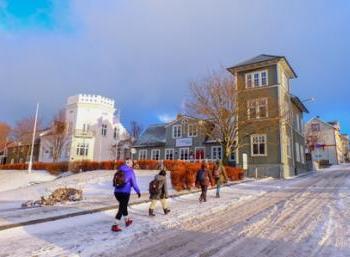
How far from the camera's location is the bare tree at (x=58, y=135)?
159 feet

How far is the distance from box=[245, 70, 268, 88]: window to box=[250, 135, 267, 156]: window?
18.3ft

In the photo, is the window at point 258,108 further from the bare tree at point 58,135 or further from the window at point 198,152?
the bare tree at point 58,135

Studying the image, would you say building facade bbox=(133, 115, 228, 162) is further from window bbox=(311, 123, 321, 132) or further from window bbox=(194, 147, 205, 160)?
window bbox=(311, 123, 321, 132)

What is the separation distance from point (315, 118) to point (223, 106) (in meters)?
54.4

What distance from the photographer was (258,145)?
3331 cm

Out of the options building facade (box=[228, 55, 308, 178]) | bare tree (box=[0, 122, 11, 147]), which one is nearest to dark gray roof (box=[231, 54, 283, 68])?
building facade (box=[228, 55, 308, 178])

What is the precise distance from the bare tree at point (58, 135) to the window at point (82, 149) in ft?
7.53

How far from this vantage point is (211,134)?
3175 cm

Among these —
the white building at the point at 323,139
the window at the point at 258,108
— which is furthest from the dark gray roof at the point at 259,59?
the white building at the point at 323,139

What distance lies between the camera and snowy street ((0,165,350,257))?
609 cm

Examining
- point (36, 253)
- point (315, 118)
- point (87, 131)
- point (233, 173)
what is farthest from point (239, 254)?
point (315, 118)

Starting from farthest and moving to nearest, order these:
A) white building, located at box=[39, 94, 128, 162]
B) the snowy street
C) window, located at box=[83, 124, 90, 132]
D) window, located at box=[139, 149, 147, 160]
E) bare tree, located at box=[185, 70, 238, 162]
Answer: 1. window, located at box=[83, 124, 90, 132]
2. white building, located at box=[39, 94, 128, 162]
3. window, located at box=[139, 149, 147, 160]
4. bare tree, located at box=[185, 70, 238, 162]
5. the snowy street

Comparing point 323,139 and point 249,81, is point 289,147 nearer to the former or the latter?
point 249,81

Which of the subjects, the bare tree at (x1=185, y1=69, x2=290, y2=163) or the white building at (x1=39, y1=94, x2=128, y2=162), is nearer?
the bare tree at (x1=185, y1=69, x2=290, y2=163)
